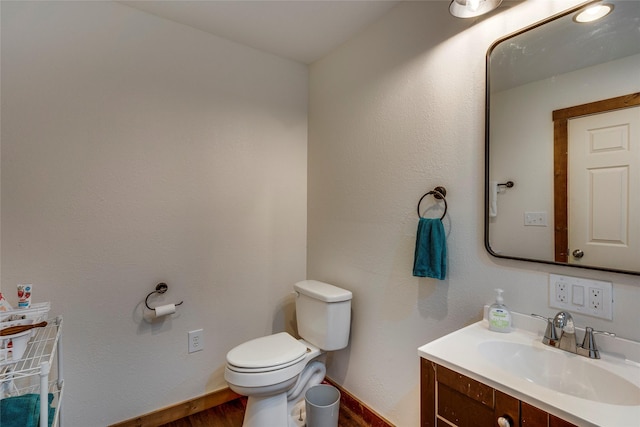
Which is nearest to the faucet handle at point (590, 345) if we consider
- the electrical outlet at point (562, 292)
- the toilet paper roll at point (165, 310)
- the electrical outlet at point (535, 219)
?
the electrical outlet at point (562, 292)

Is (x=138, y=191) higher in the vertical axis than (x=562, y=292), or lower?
higher

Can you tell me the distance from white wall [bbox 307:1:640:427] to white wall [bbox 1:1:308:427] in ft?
1.42

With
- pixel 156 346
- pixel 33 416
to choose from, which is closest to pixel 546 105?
pixel 33 416

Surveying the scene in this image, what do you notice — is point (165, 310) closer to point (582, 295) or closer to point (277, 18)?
point (277, 18)

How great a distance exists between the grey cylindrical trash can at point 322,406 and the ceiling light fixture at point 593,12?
6.38ft

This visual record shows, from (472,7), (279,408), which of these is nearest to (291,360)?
(279,408)

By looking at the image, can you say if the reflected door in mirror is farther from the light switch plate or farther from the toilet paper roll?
the toilet paper roll

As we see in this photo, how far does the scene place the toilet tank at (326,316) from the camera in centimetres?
183

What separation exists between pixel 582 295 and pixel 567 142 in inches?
20.7

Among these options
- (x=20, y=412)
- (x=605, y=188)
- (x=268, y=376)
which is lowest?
(x=268, y=376)

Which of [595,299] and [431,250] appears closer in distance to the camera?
[595,299]

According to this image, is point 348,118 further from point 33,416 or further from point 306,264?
point 33,416

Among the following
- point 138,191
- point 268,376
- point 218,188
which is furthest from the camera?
point 218,188

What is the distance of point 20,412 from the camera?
1007mm
